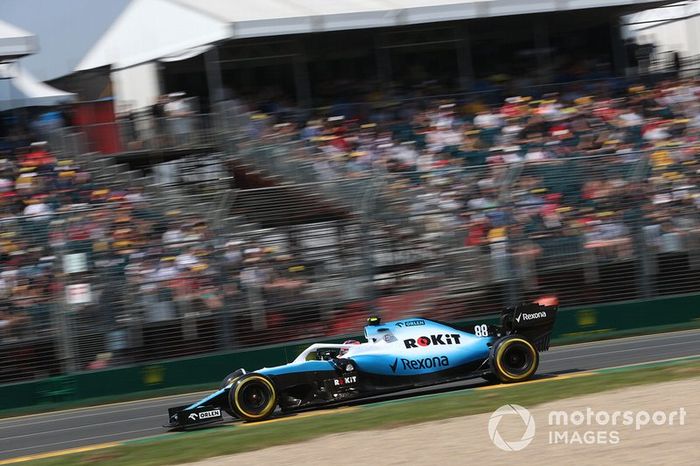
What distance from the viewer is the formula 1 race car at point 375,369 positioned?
37.6 feet

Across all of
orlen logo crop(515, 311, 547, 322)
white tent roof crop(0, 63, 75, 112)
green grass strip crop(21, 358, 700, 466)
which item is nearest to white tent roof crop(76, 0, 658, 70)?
white tent roof crop(0, 63, 75, 112)

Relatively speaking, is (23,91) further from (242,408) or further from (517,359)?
(517,359)

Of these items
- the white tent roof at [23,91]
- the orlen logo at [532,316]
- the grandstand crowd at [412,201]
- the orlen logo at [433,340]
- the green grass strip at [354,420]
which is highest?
the white tent roof at [23,91]

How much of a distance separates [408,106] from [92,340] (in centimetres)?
794

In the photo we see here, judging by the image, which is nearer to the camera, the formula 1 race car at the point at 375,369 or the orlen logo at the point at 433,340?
the formula 1 race car at the point at 375,369

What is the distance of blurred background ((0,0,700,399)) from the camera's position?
1555cm

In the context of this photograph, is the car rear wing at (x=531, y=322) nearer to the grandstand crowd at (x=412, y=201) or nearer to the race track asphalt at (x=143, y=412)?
the race track asphalt at (x=143, y=412)

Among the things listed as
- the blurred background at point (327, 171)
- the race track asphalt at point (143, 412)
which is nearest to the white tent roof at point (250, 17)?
the blurred background at point (327, 171)

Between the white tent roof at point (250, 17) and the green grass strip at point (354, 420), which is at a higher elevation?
the white tent roof at point (250, 17)

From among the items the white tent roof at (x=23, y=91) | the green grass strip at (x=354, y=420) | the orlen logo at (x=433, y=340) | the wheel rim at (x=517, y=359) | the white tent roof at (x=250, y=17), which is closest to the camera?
the green grass strip at (x=354, y=420)

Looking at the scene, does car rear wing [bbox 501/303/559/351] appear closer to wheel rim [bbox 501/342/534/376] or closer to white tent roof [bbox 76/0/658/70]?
wheel rim [bbox 501/342/534/376]

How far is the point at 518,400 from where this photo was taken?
419 inches

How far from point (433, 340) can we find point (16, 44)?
11.7 meters

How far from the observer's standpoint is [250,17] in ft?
68.4
